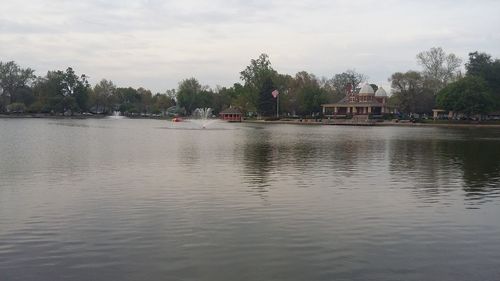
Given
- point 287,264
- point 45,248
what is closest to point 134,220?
point 45,248

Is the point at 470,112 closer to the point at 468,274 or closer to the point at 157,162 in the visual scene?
the point at 157,162

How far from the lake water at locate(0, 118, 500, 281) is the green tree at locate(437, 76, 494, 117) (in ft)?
253

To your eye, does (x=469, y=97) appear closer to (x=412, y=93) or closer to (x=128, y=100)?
(x=412, y=93)

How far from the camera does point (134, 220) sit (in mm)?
12102

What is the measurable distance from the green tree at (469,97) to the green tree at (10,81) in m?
113

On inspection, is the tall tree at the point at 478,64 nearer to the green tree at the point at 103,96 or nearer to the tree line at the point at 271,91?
the tree line at the point at 271,91

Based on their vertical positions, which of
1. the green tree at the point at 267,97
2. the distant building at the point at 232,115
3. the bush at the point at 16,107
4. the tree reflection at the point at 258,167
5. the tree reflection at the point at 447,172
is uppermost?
the green tree at the point at 267,97

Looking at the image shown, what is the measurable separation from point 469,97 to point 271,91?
153 ft

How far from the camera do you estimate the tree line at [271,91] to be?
99.5m

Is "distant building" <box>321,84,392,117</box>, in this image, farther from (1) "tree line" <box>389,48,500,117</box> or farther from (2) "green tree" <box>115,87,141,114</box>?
(2) "green tree" <box>115,87,141,114</box>

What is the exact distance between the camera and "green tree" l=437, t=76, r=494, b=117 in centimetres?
9344

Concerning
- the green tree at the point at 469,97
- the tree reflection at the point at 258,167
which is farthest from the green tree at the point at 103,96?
the tree reflection at the point at 258,167

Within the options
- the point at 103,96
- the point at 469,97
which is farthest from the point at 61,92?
the point at 469,97

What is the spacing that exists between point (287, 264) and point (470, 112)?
98.4 metres
